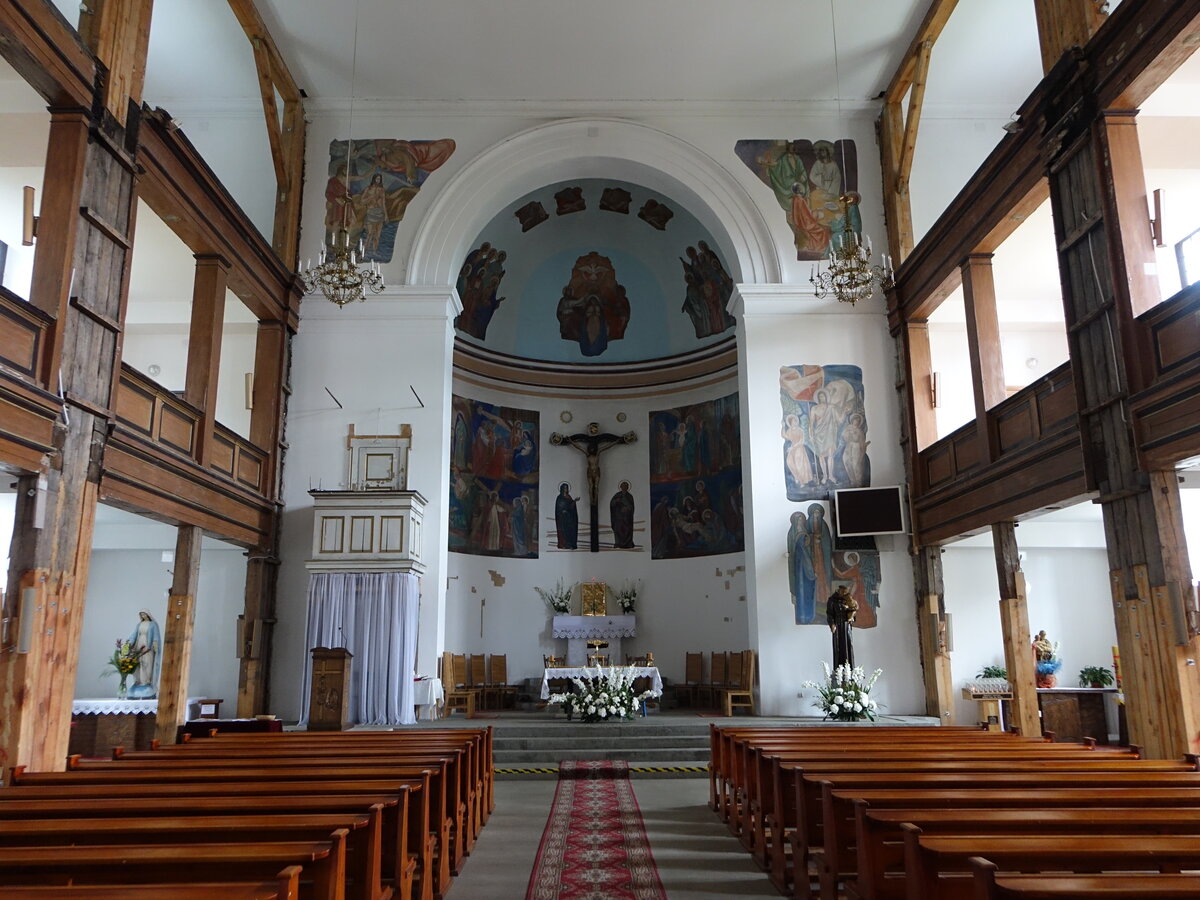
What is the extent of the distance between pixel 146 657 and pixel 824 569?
10.1 metres

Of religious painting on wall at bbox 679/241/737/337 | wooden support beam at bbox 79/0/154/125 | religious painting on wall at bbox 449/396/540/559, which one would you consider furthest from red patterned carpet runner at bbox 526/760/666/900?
religious painting on wall at bbox 679/241/737/337

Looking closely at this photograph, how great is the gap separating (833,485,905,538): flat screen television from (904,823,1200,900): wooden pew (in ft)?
33.8

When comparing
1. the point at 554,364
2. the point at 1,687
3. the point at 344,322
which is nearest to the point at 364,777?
the point at 1,687

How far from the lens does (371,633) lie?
1198cm

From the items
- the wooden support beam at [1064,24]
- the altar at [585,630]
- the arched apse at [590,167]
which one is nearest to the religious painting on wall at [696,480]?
the altar at [585,630]

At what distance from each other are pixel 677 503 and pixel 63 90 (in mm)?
13306

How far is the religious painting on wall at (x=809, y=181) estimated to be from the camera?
47.5 ft

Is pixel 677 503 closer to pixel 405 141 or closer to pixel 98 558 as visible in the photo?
pixel 405 141

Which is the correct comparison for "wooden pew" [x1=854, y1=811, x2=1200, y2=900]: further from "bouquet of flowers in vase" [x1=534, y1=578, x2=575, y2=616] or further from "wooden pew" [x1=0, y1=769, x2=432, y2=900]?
"bouquet of flowers in vase" [x1=534, y1=578, x2=575, y2=616]

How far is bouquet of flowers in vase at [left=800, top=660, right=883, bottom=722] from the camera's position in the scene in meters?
11.2

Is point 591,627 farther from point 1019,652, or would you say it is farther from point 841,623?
point 1019,652

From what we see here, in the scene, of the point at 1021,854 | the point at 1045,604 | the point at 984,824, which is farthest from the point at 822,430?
the point at 1021,854

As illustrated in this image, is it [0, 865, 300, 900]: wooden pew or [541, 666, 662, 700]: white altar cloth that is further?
[541, 666, 662, 700]: white altar cloth

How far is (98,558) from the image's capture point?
47.5 feet
